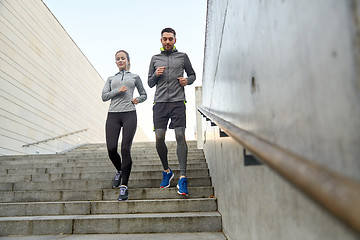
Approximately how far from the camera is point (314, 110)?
638 mm

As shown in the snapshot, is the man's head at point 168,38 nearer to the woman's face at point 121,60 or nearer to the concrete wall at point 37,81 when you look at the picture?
the woman's face at point 121,60

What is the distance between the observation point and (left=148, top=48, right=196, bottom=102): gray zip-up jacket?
3271 mm

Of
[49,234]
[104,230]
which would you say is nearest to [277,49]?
[104,230]

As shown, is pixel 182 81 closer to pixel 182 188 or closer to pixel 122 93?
pixel 122 93

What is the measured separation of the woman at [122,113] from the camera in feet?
10.3

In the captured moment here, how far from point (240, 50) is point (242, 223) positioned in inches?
33.7

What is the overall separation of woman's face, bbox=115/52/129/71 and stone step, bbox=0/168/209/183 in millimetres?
1337

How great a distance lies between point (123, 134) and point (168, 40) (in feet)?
3.72

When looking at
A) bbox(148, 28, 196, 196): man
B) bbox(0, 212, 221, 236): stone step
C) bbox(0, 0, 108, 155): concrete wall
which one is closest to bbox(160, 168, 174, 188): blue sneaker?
bbox(148, 28, 196, 196): man

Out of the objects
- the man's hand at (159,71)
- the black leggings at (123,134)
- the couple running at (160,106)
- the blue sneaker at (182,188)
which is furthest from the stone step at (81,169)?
the man's hand at (159,71)

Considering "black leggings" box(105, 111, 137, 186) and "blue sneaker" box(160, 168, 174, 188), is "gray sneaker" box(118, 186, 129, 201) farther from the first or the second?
"blue sneaker" box(160, 168, 174, 188)

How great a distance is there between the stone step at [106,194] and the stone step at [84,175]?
1.95 ft

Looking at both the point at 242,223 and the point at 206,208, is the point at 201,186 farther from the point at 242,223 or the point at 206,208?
the point at 242,223

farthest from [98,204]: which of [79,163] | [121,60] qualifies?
[79,163]
